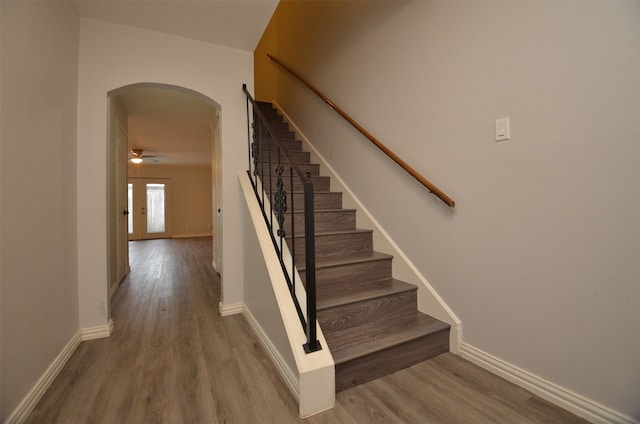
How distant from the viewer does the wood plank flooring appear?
122 centimetres

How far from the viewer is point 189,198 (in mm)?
9125

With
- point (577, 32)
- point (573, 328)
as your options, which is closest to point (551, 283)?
point (573, 328)

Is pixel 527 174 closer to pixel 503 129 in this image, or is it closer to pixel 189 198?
pixel 503 129

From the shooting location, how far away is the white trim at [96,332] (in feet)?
6.40

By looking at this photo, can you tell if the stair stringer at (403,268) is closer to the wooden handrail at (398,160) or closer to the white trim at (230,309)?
the wooden handrail at (398,160)

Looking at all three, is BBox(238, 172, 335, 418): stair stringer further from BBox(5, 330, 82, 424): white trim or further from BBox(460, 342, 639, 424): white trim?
BBox(5, 330, 82, 424): white trim

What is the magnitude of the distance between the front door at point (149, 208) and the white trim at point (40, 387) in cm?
769

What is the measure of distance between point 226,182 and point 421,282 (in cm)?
182

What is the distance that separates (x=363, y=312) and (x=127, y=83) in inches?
96.5

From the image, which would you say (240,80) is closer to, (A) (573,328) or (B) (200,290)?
(B) (200,290)

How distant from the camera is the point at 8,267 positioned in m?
1.16

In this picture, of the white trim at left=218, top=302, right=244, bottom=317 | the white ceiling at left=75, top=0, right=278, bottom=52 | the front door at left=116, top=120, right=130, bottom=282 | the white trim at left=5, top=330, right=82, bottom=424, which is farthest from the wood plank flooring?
the white ceiling at left=75, top=0, right=278, bottom=52

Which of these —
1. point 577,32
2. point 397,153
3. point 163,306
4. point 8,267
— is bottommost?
point 163,306

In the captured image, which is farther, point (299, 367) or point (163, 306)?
point (163, 306)
